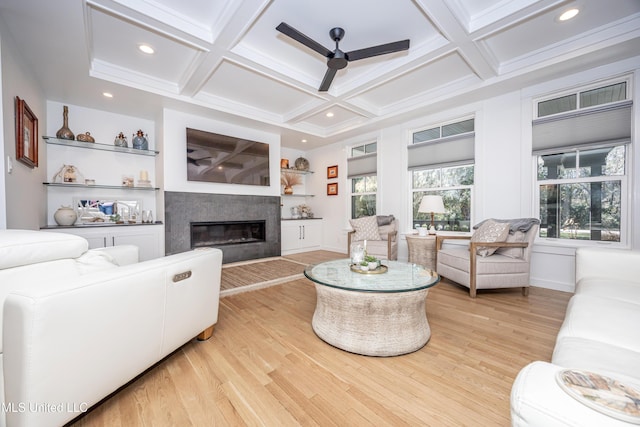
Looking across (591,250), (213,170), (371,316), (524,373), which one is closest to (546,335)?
(591,250)

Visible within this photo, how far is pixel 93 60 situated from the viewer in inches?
113

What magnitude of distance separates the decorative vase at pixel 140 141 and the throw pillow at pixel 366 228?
3.60m

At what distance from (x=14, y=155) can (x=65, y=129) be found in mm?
1566

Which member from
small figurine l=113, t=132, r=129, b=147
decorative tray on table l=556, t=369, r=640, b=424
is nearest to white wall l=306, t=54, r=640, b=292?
decorative tray on table l=556, t=369, r=640, b=424

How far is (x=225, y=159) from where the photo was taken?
445 centimetres

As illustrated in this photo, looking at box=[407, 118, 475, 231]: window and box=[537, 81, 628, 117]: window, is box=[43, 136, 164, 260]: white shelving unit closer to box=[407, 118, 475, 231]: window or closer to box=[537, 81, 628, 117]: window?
box=[407, 118, 475, 231]: window

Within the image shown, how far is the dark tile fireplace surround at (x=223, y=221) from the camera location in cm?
396

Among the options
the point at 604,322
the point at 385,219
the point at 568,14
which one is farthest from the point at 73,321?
the point at 385,219

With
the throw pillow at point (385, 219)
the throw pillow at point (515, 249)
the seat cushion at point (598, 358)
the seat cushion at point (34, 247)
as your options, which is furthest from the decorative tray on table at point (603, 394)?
the throw pillow at point (385, 219)

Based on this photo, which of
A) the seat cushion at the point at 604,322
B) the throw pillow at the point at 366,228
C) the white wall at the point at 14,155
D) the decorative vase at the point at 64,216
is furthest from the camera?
the throw pillow at the point at 366,228

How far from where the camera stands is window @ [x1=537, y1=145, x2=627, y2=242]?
2793mm

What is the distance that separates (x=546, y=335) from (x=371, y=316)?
1421 millimetres

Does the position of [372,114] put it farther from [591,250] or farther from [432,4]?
[591,250]

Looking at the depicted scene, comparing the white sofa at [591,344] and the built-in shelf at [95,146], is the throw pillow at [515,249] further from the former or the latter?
the built-in shelf at [95,146]
